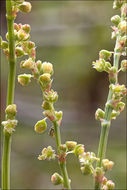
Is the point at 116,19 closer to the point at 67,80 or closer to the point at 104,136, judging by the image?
the point at 104,136

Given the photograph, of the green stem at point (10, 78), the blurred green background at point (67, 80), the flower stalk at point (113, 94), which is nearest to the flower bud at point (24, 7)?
the green stem at point (10, 78)

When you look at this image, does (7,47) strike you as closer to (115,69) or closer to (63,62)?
(115,69)

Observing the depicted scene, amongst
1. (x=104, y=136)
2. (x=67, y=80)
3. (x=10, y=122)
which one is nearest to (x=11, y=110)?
(x=10, y=122)

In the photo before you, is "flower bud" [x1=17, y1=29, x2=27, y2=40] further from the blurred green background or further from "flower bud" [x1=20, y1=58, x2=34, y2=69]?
the blurred green background

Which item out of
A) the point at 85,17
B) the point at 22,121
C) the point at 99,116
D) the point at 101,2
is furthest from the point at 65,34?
the point at 99,116

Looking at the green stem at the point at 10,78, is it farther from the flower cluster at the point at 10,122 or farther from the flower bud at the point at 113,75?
the flower bud at the point at 113,75

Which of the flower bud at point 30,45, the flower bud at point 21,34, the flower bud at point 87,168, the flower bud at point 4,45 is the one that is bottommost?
the flower bud at point 87,168
